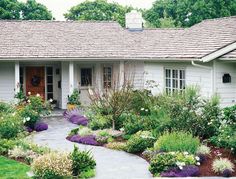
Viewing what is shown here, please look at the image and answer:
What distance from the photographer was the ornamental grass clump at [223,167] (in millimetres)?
11539

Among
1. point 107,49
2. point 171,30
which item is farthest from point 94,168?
point 171,30

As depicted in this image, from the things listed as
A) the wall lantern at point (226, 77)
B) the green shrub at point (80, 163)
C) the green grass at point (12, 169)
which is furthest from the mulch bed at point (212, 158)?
the green grass at point (12, 169)

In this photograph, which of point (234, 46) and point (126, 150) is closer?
point (126, 150)

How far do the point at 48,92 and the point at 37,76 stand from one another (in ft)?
3.62

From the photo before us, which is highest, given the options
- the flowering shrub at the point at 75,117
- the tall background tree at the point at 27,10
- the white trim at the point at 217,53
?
the tall background tree at the point at 27,10

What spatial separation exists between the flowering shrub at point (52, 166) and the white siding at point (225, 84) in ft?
25.4

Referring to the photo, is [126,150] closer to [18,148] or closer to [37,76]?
[18,148]

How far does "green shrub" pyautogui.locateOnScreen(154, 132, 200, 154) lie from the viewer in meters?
12.7

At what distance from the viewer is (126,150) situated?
1448cm

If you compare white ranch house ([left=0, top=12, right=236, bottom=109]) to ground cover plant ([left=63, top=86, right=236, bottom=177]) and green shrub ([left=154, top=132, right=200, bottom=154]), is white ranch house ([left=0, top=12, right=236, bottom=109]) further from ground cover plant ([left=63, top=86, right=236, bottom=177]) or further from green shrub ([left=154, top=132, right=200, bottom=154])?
green shrub ([left=154, top=132, right=200, bottom=154])

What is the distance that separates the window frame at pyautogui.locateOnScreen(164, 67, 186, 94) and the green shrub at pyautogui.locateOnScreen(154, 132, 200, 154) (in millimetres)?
6933

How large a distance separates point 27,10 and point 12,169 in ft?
125

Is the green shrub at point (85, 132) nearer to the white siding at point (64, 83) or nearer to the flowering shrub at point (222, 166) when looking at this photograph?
the flowering shrub at point (222, 166)

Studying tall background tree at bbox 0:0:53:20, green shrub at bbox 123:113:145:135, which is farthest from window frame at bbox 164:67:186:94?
tall background tree at bbox 0:0:53:20
